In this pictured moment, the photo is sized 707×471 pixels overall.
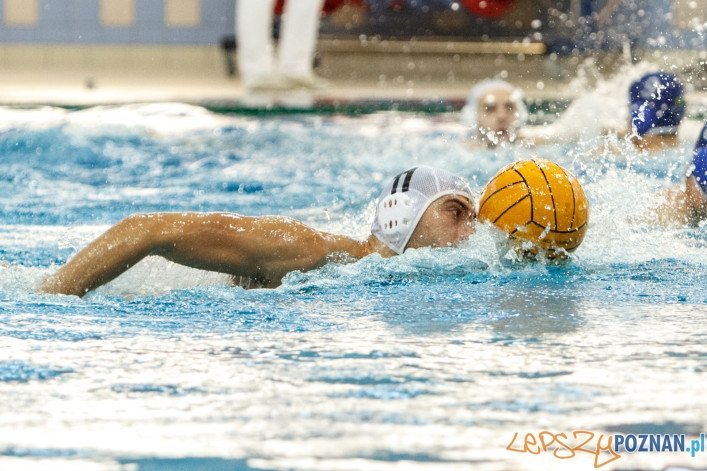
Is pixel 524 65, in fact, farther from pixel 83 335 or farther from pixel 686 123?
pixel 83 335

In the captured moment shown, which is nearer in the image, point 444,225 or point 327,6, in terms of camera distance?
point 444,225

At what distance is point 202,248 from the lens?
2.92m

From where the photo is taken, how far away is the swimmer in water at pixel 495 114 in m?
6.52

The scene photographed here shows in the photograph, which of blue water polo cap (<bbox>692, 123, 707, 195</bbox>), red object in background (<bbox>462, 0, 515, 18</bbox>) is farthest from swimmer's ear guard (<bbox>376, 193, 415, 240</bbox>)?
red object in background (<bbox>462, 0, 515, 18</bbox>)

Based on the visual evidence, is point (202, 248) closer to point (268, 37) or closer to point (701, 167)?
point (701, 167)

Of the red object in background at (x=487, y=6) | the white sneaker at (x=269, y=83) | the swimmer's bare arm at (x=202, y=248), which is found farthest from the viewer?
the red object in background at (x=487, y=6)

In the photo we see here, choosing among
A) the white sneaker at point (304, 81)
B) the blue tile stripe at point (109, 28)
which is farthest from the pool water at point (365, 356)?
the blue tile stripe at point (109, 28)

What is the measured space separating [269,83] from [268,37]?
0.40m

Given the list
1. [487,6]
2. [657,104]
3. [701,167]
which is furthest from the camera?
[487,6]

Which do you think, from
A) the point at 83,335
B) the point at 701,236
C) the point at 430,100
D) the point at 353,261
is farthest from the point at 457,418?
the point at 430,100

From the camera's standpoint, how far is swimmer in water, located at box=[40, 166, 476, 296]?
113 inches

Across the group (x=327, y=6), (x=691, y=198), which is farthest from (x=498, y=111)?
(x=327, y=6)

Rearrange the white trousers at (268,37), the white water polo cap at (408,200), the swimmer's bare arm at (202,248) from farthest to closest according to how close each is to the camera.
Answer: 1. the white trousers at (268,37)
2. the white water polo cap at (408,200)
3. the swimmer's bare arm at (202,248)

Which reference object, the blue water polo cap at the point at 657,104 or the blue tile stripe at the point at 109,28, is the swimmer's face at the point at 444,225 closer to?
the blue water polo cap at the point at 657,104
